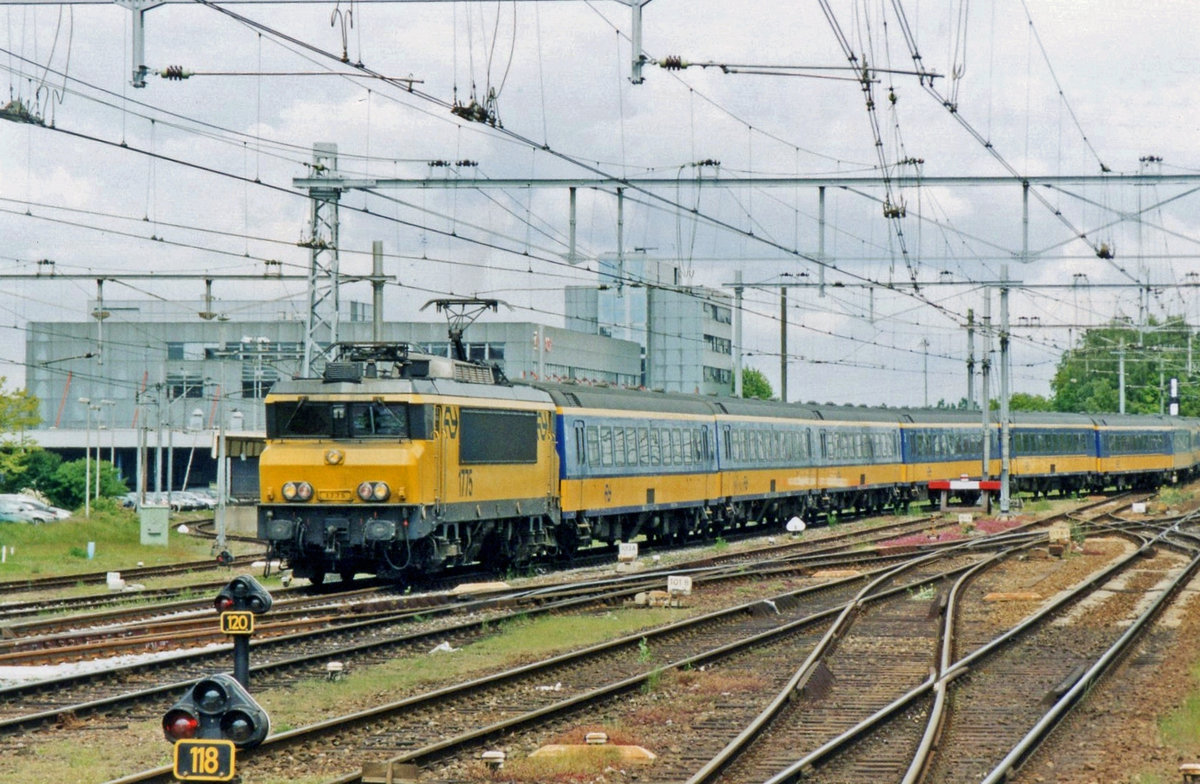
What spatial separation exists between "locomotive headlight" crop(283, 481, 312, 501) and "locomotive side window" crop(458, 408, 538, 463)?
248cm

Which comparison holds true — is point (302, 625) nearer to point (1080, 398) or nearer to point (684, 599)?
point (684, 599)

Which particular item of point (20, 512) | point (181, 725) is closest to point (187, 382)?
point (20, 512)

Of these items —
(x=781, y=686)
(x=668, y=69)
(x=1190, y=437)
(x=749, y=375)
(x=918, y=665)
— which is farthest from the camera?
(x=749, y=375)

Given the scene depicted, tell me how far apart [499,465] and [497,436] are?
0.49 meters

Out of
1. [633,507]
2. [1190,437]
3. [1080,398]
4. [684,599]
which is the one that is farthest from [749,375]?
[684,599]

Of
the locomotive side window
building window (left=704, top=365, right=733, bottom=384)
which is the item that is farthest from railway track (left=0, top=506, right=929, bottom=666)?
building window (left=704, top=365, right=733, bottom=384)

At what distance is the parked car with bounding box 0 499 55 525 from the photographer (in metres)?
61.0

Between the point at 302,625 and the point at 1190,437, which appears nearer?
the point at 302,625

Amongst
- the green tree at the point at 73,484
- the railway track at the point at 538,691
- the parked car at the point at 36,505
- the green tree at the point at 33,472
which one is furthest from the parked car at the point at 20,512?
the railway track at the point at 538,691

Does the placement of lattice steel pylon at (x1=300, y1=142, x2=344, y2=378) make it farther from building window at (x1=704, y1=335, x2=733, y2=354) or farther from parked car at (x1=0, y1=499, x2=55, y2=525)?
building window at (x1=704, y1=335, x2=733, y2=354)

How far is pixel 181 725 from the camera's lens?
24.7 feet

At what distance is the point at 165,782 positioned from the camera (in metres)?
10.5

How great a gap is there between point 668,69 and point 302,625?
798cm

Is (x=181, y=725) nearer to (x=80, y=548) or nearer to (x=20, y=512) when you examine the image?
(x=80, y=548)
